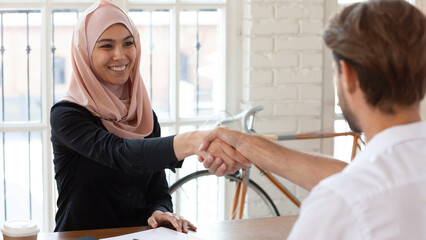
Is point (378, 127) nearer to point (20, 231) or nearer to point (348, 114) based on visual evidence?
point (348, 114)

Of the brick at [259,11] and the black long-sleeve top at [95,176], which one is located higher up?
the brick at [259,11]

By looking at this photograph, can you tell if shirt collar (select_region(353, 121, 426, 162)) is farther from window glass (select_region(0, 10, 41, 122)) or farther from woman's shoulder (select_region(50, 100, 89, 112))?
window glass (select_region(0, 10, 41, 122))

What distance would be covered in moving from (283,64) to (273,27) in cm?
19

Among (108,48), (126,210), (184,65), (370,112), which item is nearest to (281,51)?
(184,65)

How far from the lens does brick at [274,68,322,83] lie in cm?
338

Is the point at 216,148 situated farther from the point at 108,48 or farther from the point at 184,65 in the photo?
the point at 184,65

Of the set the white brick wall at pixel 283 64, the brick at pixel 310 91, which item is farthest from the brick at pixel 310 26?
the brick at pixel 310 91

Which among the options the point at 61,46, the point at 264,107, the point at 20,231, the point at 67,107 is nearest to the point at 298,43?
the point at 264,107

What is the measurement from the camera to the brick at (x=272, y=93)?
3357mm

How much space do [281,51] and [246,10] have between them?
27cm

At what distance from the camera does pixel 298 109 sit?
135 inches

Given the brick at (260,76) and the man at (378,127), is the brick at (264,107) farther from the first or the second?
the man at (378,127)

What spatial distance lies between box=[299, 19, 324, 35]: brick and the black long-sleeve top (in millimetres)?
1422

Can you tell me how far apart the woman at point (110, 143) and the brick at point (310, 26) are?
1.14 m
